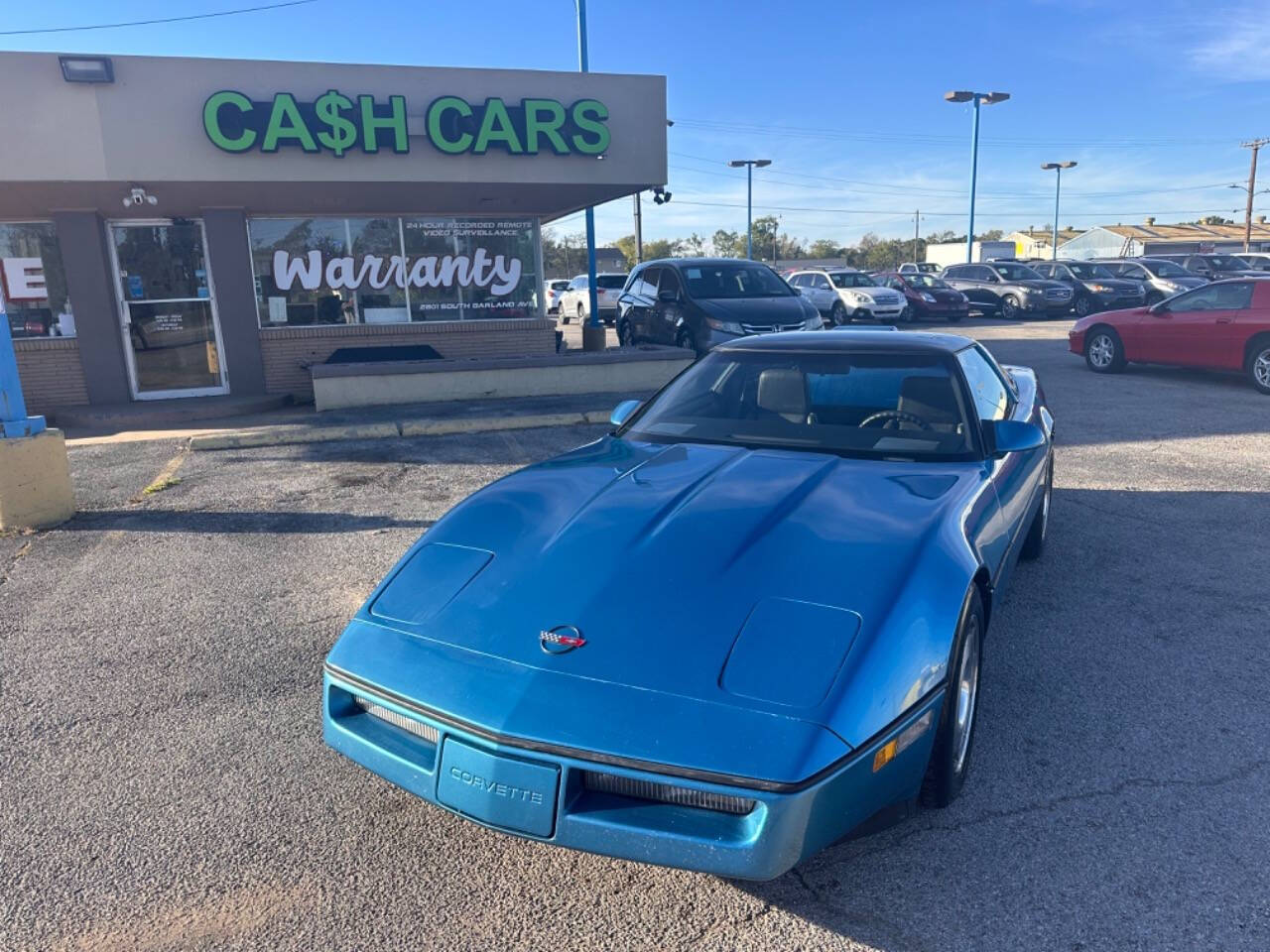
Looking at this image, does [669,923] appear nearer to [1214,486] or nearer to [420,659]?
[420,659]

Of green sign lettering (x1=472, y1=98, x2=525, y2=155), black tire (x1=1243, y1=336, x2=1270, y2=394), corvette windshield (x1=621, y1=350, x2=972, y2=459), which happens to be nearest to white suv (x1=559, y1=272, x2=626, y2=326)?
green sign lettering (x1=472, y1=98, x2=525, y2=155)

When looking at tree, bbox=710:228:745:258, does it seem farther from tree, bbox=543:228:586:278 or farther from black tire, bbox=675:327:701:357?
black tire, bbox=675:327:701:357

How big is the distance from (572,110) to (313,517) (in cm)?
710

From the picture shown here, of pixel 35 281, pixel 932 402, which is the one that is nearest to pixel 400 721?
pixel 932 402

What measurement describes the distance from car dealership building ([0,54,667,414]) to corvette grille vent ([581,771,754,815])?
1012 cm

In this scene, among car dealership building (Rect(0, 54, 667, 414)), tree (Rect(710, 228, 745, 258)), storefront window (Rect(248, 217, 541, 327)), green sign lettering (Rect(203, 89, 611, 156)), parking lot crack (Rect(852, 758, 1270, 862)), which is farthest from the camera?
tree (Rect(710, 228, 745, 258))

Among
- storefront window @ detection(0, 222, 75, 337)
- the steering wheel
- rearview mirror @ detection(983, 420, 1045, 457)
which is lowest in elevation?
rearview mirror @ detection(983, 420, 1045, 457)

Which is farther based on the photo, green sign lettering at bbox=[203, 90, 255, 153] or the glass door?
the glass door

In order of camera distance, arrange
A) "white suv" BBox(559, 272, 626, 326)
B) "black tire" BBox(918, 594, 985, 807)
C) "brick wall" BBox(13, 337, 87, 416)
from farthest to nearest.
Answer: "white suv" BBox(559, 272, 626, 326) → "brick wall" BBox(13, 337, 87, 416) → "black tire" BBox(918, 594, 985, 807)

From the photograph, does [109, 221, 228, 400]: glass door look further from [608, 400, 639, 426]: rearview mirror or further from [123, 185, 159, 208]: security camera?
[608, 400, 639, 426]: rearview mirror

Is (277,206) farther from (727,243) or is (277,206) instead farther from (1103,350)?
(727,243)

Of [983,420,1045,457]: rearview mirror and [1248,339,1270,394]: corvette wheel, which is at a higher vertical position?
[983,420,1045,457]: rearview mirror

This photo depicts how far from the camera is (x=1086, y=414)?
34.3 feet

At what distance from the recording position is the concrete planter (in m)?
11.2
